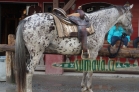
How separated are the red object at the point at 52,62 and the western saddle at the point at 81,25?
13.0 ft

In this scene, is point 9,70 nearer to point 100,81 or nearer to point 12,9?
point 100,81

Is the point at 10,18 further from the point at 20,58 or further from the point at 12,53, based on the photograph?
the point at 20,58

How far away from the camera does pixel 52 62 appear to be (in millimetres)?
10227

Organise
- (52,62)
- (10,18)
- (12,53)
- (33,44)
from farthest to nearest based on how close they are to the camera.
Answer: (10,18) < (52,62) < (12,53) < (33,44)

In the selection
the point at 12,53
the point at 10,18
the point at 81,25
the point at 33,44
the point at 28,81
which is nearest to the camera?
the point at 33,44

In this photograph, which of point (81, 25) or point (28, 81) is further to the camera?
point (81, 25)

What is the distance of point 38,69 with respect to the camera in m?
10.8

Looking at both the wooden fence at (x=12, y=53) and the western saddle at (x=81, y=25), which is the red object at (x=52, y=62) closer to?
the wooden fence at (x=12, y=53)

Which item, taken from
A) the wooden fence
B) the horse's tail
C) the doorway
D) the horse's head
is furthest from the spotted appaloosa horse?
the doorway

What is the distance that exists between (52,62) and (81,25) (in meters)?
4.24

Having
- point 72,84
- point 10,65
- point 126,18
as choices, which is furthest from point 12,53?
point 126,18

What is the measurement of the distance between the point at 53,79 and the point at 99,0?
364 cm

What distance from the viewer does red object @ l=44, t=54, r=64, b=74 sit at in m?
10.2

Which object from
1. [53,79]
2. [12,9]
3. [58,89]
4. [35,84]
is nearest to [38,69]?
[53,79]
